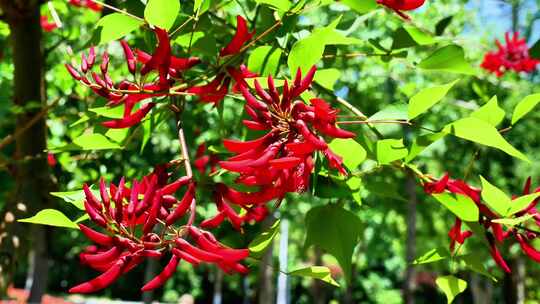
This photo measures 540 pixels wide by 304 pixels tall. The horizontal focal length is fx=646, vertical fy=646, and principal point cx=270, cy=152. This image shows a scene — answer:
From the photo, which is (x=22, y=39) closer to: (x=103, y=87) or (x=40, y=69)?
(x=40, y=69)

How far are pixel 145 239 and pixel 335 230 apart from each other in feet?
1.20

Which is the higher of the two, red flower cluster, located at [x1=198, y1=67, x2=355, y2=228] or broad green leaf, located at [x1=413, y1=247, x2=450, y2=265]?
red flower cluster, located at [x1=198, y1=67, x2=355, y2=228]

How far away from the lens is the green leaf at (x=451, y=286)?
3.34ft

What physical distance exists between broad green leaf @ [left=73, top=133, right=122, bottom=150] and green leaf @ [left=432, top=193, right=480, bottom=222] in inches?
20.6

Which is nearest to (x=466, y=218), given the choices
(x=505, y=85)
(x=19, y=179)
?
(x=19, y=179)

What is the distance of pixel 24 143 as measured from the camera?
6.11ft

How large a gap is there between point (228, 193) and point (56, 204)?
1110 mm

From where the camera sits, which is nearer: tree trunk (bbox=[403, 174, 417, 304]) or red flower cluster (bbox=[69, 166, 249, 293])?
red flower cluster (bbox=[69, 166, 249, 293])

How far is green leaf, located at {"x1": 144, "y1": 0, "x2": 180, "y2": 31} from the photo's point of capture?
34.4 inches

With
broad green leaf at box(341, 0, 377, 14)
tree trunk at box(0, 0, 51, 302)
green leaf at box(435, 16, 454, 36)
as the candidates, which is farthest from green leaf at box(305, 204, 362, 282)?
tree trunk at box(0, 0, 51, 302)

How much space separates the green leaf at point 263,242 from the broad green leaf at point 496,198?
12.4 inches

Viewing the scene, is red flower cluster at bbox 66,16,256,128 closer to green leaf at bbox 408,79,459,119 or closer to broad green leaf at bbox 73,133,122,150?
broad green leaf at bbox 73,133,122,150

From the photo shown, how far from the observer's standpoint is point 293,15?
98cm

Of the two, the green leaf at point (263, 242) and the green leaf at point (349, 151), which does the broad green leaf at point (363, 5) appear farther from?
the green leaf at point (263, 242)
